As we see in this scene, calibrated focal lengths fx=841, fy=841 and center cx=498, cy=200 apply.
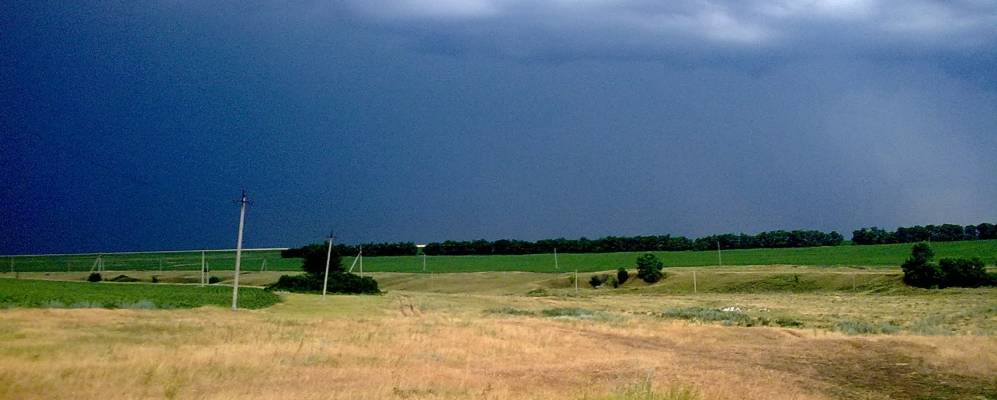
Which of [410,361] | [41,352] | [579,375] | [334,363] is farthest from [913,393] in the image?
[41,352]

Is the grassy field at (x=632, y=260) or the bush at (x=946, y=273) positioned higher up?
the grassy field at (x=632, y=260)

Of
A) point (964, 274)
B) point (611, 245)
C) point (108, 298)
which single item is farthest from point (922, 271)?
point (611, 245)

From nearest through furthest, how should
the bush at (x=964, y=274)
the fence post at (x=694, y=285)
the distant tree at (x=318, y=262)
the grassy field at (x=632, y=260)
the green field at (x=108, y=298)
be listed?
the green field at (x=108, y=298)
the bush at (x=964, y=274)
the fence post at (x=694, y=285)
the distant tree at (x=318, y=262)
the grassy field at (x=632, y=260)

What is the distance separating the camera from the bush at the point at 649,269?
88.4 metres

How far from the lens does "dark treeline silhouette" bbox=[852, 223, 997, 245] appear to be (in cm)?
12788

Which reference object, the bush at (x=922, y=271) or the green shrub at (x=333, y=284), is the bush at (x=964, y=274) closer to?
the bush at (x=922, y=271)

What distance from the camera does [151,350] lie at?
74.5 feet

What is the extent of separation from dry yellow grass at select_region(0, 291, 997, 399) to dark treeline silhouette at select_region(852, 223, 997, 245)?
10869cm

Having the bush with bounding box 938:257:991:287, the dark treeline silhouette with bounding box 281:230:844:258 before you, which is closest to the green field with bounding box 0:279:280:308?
the bush with bounding box 938:257:991:287

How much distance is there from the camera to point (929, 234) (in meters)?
131

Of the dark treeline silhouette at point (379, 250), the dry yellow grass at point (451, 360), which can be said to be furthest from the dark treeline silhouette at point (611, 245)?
the dry yellow grass at point (451, 360)

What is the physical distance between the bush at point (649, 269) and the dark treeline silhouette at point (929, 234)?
59.8 meters

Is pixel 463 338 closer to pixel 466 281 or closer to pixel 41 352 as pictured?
pixel 41 352

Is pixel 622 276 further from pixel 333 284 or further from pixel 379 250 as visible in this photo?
pixel 379 250
